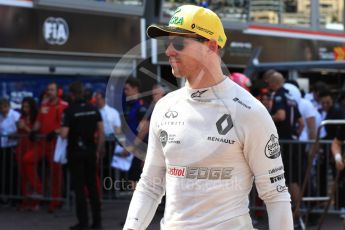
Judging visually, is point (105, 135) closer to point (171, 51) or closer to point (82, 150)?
point (82, 150)

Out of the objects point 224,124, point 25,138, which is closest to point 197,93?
point 224,124

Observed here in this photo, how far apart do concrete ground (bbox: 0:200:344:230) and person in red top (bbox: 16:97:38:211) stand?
203 mm

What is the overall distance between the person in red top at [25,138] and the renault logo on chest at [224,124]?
890cm

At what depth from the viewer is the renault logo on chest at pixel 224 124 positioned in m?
3.23

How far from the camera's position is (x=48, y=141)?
38.4 ft

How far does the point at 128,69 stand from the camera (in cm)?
573

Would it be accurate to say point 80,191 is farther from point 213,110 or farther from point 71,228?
point 213,110

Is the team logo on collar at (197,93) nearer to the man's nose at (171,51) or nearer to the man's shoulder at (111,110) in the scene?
the man's nose at (171,51)

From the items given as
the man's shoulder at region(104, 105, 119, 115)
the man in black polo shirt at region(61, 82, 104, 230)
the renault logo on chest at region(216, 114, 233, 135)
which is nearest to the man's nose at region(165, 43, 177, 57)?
the renault logo on chest at region(216, 114, 233, 135)

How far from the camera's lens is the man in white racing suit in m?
3.22

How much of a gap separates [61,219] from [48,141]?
56.3 inches

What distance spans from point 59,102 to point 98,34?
3172 mm

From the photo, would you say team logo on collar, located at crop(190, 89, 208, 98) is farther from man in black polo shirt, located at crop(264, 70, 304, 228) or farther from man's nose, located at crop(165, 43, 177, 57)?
man in black polo shirt, located at crop(264, 70, 304, 228)

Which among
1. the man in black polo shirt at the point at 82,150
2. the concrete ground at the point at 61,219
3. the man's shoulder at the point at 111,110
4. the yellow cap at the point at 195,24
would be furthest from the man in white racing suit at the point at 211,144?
the man in black polo shirt at the point at 82,150
